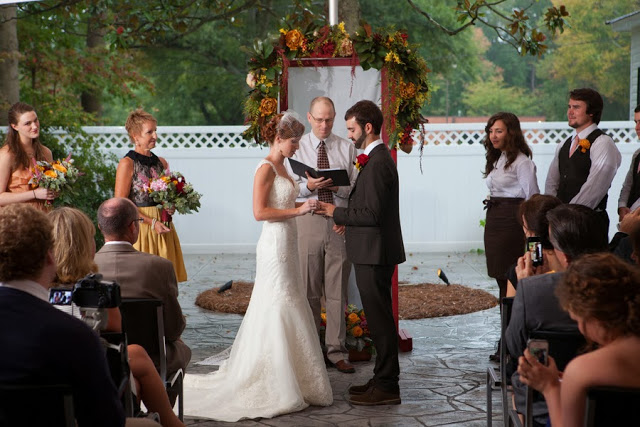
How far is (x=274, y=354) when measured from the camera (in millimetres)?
5301

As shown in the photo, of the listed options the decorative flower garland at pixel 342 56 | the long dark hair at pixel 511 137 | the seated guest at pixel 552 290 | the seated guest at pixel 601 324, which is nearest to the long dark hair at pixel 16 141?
the decorative flower garland at pixel 342 56

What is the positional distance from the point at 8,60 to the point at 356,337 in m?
7.98

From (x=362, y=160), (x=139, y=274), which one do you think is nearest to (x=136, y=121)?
(x=362, y=160)

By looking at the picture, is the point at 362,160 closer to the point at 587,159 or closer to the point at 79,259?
the point at 79,259

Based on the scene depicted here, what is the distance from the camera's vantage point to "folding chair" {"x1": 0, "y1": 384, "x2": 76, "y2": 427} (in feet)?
7.91

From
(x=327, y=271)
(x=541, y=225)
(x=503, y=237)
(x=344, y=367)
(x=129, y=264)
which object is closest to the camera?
(x=129, y=264)

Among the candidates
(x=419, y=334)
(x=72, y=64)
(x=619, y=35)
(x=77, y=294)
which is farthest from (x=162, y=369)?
(x=619, y=35)

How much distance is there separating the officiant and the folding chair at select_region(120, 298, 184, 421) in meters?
2.21

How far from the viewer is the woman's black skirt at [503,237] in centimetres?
634

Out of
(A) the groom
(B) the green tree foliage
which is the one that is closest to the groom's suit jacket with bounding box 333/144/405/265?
(A) the groom

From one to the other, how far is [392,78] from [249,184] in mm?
7258

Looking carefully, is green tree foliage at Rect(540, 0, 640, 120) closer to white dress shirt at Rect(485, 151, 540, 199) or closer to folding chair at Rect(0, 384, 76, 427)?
white dress shirt at Rect(485, 151, 540, 199)

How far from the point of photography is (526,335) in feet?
11.5

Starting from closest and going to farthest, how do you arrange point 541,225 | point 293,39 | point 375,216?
1. point 541,225
2. point 375,216
3. point 293,39
